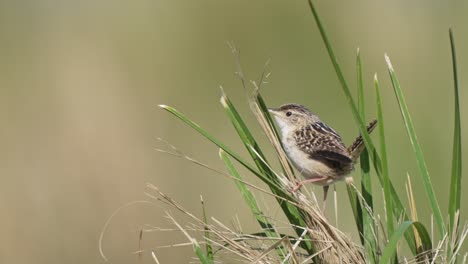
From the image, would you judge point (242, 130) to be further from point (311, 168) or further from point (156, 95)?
point (156, 95)

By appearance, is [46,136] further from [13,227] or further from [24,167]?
[13,227]

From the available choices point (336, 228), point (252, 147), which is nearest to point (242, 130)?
point (252, 147)

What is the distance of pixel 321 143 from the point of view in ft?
14.1

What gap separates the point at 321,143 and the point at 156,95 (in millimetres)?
4017

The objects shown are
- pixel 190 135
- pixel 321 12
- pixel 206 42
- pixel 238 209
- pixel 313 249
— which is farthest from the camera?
pixel 321 12

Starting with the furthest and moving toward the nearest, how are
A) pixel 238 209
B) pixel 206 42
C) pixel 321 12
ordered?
pixel 321 12 → pixel 206 42 → pixel 238 209

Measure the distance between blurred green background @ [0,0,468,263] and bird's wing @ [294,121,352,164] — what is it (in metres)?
1.58

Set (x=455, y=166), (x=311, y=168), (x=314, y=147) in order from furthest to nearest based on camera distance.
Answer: (x=314, y=147)
(x=311, y=168)
(x=455, y=166)

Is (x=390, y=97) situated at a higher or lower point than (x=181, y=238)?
higher

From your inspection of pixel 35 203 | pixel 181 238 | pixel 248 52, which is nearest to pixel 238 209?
pixel 181 238

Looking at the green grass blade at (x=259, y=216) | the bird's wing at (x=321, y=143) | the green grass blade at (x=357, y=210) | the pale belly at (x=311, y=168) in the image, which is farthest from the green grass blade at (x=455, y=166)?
the pale belly at (x=311, y=168)

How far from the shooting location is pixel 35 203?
7078 mm

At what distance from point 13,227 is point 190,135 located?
71.3 inches

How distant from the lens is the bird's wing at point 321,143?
13.1ft
